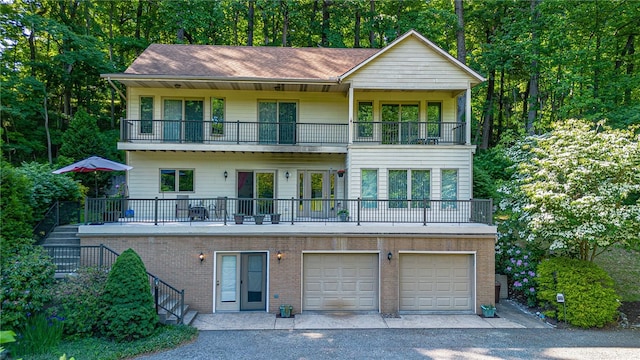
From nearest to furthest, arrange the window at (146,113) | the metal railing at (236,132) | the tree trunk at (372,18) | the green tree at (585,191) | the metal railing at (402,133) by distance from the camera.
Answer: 1. the green tree at (585,191)
2. the metal railing at (236,132)
3. the window at (146,113)
4. the metal railing at (402,133)
5. the tree trunk at (372,18)

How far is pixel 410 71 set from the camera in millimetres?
13750

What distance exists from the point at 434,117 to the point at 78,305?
561 inches

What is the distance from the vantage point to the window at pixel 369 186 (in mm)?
13711

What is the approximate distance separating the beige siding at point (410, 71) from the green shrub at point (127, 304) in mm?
9931

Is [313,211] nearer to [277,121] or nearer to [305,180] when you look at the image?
[305,180]

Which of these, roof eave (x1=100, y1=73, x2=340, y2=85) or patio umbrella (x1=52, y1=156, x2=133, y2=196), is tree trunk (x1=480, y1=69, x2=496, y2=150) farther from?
patio umbrella (x1=52, y1=156, x2=133, y2=196)

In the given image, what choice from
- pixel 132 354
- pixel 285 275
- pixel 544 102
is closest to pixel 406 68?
pixel 285 275

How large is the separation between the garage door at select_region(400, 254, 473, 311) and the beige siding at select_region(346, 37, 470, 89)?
263 inches

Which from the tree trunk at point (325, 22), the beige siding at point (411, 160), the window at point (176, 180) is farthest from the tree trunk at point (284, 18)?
the beige siding at point (411, 160)

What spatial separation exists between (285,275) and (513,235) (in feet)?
29.2

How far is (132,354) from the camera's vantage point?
8180 millimetres

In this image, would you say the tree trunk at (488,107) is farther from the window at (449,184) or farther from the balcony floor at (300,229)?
the balcony floor at (300,229)

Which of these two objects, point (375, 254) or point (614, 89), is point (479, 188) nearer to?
point (375, 254)

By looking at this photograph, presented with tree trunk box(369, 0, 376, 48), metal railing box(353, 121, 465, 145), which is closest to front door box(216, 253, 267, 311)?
metal railing box(353, 121, 465, 145)
